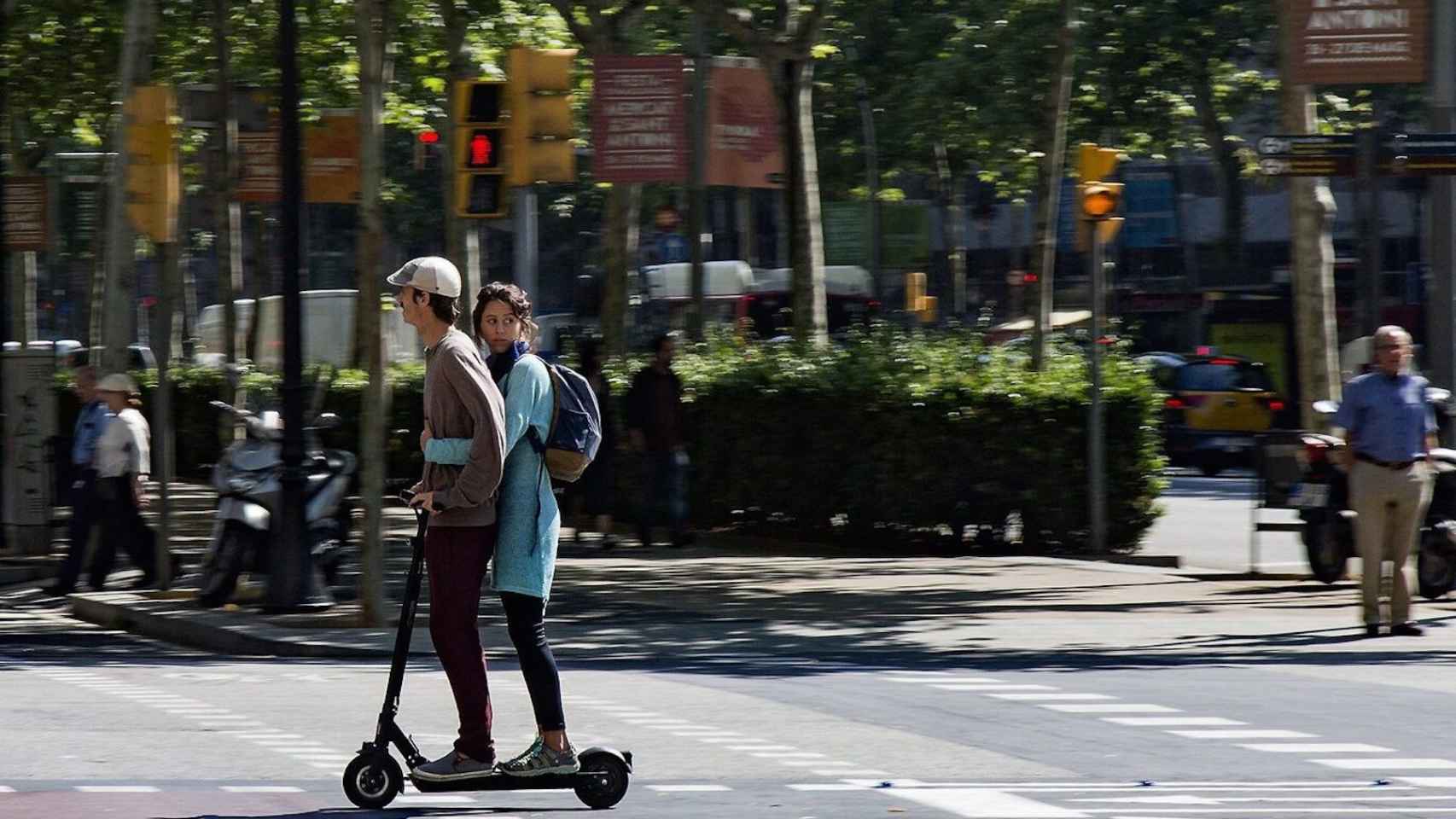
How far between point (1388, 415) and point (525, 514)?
7.48 m

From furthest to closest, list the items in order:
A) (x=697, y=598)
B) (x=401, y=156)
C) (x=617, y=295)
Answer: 1. (x=401, y=156)
2. (x=617, y=295)
3. (x=697, y=598)

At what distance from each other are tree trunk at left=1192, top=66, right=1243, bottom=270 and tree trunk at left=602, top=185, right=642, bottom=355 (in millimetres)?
15555

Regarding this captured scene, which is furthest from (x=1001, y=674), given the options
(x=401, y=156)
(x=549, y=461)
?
(x=401, y=156)

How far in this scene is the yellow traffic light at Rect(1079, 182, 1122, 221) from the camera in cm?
1909

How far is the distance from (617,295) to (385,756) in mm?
20803

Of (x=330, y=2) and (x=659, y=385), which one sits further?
(x=330, y=2)

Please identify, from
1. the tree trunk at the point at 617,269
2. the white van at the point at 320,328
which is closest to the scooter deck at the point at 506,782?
the tree trunk at the point at 617,269

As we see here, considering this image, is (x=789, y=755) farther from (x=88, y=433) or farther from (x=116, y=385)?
(x=88, y=433)

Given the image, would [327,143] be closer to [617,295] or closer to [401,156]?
[617,295]

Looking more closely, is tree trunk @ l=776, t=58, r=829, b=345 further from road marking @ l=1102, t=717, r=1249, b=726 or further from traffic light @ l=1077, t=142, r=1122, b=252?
road marking @ l=1102, t=717, r=1249, b=726

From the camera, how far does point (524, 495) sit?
7629 millimetres

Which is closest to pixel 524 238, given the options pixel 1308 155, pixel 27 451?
pixel 27 451

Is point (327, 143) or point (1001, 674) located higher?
point (327, 143)

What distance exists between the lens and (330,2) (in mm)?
29984
